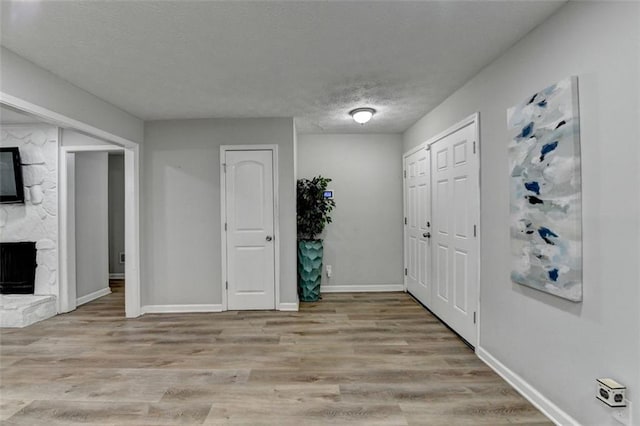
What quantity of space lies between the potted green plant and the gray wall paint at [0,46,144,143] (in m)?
2.30

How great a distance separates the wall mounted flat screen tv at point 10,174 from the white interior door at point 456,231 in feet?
16.9

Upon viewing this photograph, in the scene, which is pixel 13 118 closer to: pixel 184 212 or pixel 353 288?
pixel 184 212

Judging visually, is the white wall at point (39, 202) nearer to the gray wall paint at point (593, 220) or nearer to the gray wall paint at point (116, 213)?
the gray wall paint at point (116, 213)

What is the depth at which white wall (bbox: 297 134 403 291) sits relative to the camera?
515 centimetres

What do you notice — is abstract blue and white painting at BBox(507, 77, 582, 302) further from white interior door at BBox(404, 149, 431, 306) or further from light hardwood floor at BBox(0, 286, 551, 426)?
white interior door at BBox(404, 149, 431, 306)

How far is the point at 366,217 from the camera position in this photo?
5180mm

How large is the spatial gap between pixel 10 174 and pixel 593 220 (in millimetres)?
5869

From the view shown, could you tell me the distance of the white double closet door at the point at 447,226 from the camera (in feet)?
9.86

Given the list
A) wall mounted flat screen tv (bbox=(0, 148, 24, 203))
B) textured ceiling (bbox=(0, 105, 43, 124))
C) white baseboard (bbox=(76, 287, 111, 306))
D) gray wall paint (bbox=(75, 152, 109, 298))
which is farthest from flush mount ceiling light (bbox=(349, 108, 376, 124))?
white baseboard (bbox=(76, 287, 111, 306))

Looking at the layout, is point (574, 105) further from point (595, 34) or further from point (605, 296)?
point (605, 296)

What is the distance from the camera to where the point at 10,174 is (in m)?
4.18

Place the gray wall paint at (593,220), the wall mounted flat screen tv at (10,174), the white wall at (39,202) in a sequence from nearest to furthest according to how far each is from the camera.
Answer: the gray wall paint at (593,220)
the wall mounted flat screen tv at (10,174)
the white wall at (39,202)

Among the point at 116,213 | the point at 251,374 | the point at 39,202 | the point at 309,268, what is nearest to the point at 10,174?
the point at 39,202

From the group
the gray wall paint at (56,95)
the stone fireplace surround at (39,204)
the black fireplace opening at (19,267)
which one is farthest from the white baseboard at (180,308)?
the gray wall paint at (56,95)
